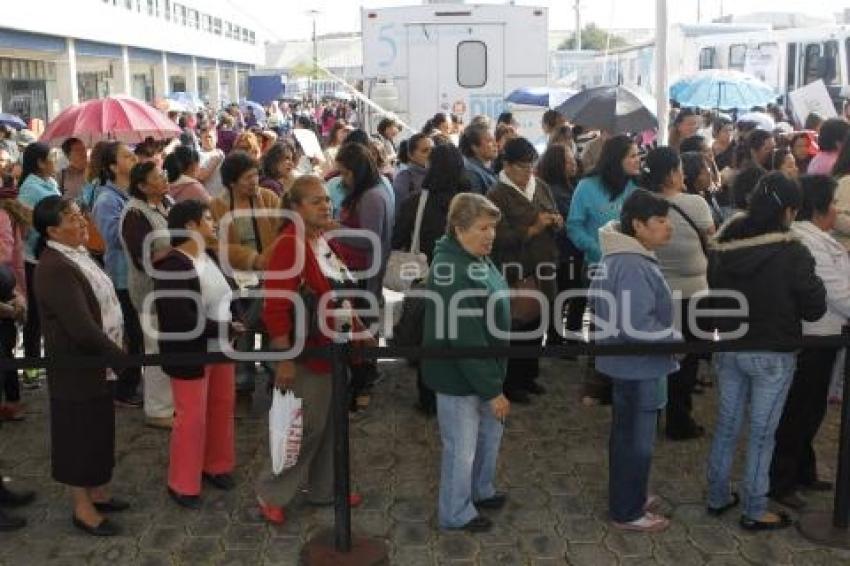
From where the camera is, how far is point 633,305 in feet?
13.4

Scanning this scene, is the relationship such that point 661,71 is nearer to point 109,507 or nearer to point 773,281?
point 773,281

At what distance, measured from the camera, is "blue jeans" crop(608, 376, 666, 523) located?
13.8 feet

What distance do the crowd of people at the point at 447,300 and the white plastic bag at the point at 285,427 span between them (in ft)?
0.27

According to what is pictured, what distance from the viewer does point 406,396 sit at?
→ 6.29 m

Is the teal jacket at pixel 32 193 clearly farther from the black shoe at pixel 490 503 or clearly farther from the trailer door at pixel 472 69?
the trailer door at pixel 472 69

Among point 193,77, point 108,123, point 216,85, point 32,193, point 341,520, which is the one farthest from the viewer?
point 216,85

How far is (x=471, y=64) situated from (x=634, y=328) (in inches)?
369

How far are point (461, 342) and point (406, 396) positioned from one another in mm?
2456

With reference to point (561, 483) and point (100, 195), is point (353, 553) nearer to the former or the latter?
point (561, 483)

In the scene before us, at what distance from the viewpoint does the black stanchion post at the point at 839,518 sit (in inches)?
162

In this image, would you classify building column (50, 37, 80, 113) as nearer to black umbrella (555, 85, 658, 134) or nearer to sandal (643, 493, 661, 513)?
black umbrella (555, 85, 658, 134)

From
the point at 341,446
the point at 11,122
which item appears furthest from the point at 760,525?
the point at 11,122

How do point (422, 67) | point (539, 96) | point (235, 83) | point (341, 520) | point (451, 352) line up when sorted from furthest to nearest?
1. point (235, 83)
2. point (422, 67)
3. point (539, 96)
4. point (341, 520)
5. point (451, 352)

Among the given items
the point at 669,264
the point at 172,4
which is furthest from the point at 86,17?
the point at 669,264
